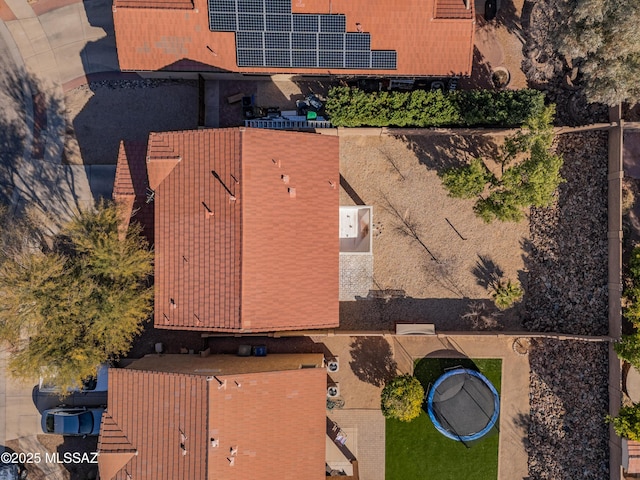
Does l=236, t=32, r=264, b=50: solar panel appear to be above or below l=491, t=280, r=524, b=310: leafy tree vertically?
above

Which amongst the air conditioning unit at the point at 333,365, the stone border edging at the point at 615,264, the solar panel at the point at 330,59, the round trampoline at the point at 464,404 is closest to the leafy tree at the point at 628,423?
the stone border edging at the point at 615,264

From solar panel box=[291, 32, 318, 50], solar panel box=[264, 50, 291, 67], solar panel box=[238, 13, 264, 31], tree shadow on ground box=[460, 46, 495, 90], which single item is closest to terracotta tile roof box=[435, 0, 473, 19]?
tree shadow on ground box=[460, 46, 495, 90]

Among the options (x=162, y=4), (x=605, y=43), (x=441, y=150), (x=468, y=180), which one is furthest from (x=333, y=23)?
(x=605, y=43)

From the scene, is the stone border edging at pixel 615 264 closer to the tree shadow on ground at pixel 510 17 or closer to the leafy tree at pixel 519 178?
the leafy tree at pixel 519 178

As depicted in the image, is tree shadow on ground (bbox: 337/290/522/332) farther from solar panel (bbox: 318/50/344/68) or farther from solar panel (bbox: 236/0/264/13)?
solar panel (bbox: 236/0/264/13)

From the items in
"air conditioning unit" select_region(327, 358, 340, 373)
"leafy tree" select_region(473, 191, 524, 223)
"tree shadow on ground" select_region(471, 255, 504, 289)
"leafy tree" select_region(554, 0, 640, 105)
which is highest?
"leafy tree" select_region(554, 0, 640, 105)

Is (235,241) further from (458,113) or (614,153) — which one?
(614,153)
